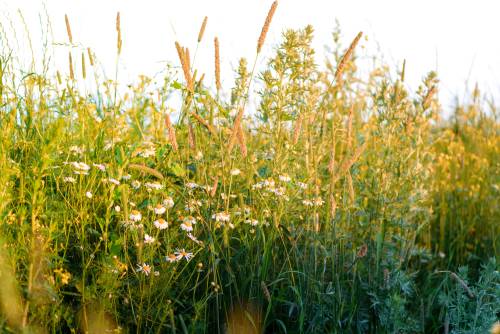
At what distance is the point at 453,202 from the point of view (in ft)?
17.2

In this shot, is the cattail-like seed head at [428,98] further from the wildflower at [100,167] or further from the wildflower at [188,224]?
the wildflower at [100,167]

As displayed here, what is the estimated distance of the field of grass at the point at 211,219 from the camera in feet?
8.58

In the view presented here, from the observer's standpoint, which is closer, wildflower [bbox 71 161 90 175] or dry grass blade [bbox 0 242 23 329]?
dry grass blade [bbox 0 242 23 329]

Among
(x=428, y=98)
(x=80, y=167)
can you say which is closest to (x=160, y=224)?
(x=80, y=167)

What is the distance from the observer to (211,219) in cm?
274

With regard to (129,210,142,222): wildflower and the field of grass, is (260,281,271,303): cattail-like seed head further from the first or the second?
(129,210,142,222): wildflower

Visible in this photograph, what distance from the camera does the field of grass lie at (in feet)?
8.58

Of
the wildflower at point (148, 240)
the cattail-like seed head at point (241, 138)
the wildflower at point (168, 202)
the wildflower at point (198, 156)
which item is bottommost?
the wildflower at point (148, 240)

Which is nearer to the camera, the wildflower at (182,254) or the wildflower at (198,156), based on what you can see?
the wildflower at (182,254)

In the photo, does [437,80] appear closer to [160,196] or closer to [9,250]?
[160,196]

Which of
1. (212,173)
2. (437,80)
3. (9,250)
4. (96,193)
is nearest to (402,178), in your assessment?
(437,80)

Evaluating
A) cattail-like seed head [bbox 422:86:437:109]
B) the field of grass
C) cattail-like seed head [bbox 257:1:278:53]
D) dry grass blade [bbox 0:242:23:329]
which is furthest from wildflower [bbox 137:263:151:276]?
cattail-like seed head [bbox 422:86:437:109]

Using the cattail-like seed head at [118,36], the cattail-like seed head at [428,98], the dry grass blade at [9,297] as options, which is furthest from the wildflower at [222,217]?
the cattail-like seed head at [428,98]

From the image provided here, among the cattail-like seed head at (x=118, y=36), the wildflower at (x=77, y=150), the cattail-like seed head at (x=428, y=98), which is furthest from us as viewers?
the cattail-like seed head at (x=428, y=98)
